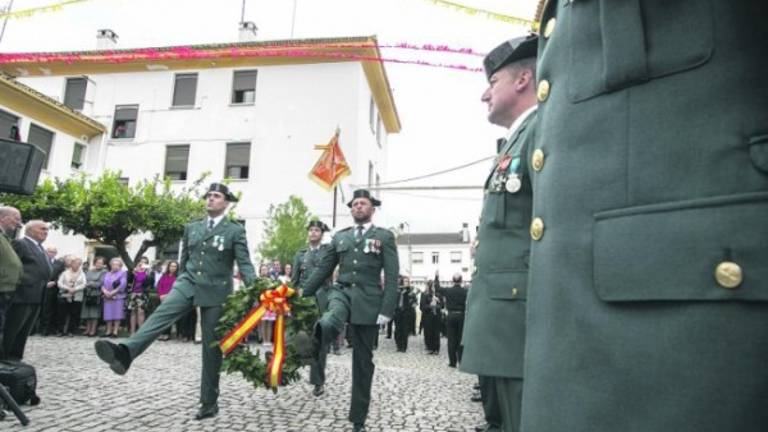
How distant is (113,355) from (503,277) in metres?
3.74

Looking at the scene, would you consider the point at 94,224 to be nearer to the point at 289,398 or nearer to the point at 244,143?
the point at 244,143

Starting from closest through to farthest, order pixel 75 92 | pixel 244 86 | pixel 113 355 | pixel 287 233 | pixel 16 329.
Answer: pixel 113 355
pixel 16 329
pixel 287 233
pixel 244 86
pixel 75 92

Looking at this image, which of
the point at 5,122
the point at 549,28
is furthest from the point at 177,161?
the point at 549,28

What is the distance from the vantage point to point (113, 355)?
14.6 ft

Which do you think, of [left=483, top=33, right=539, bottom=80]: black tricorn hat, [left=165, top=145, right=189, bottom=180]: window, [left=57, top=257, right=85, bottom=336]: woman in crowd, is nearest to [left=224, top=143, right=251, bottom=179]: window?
[left=165, top=145, right=189, bottom=180]: window

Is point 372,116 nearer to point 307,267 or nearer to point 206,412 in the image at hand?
point 307,267

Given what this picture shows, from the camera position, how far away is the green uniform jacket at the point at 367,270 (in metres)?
5.09

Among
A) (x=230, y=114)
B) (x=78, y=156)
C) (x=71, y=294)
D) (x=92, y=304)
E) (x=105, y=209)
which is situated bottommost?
(x=92, y=304)

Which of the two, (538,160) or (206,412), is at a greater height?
(538,160)

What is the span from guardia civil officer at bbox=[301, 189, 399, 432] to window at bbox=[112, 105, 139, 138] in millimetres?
22240

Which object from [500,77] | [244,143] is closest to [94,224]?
[244,143]

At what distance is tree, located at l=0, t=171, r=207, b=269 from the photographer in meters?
15.9

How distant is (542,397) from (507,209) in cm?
106

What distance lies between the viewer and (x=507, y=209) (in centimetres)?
213
